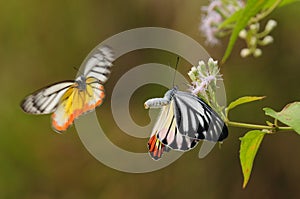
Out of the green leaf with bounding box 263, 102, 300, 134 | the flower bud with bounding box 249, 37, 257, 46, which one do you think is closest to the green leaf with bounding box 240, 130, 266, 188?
the green leaf with bounding box 263, 102, 300, 134

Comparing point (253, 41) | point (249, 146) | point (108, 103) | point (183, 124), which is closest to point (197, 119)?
point (183, 124)

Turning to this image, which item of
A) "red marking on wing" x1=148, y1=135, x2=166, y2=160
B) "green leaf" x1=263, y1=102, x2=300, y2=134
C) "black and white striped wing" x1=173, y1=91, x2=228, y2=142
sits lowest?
"red marking on wing" x1=148, y1=135, x2=166, y2=160

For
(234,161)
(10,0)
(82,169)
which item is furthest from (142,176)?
(10,0)

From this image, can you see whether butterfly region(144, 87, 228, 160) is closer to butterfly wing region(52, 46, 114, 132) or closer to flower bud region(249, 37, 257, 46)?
butterfly wing region(52, 46, 114, 132)

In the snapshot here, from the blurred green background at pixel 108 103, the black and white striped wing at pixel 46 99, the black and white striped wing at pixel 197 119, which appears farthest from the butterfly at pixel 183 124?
the blurred green background at pixel 108 103

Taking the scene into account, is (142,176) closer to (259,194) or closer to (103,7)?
(259,194)

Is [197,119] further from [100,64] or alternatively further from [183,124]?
[100,64]

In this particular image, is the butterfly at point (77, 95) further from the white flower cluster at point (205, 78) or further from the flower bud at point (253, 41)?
the flower bud at point (253, 41)
